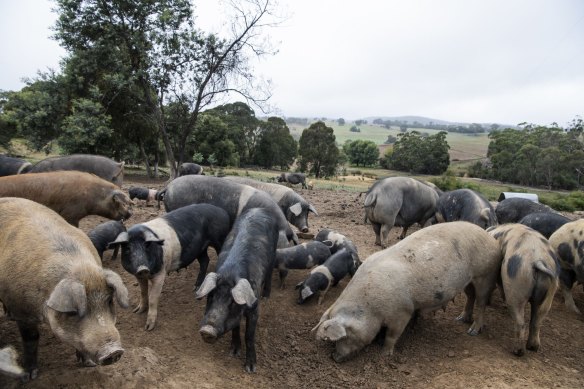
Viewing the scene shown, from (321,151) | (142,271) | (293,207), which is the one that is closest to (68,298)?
(142,271)

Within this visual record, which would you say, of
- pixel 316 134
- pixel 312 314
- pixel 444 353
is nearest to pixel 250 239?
pixel 312 314

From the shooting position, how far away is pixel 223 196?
316 inches

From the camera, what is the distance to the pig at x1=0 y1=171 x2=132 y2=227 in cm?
654

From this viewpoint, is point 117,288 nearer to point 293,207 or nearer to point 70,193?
point 70,193

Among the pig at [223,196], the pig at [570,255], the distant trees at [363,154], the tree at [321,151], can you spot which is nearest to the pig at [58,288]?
the pig at [223,196]

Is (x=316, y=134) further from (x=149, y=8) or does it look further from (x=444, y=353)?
(x=444, y=353)

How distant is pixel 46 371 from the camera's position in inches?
155

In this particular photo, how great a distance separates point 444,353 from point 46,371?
4397mm

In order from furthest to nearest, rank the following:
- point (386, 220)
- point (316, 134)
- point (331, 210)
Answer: point (316, 134)
point (331, 210)
point (386, 220)

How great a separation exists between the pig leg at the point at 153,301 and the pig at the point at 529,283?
14.3 ft

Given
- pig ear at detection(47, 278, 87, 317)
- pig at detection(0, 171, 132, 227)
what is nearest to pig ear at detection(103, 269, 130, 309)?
pig ear at detection(47, 278, 87, 317)

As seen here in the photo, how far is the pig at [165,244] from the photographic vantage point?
500cm

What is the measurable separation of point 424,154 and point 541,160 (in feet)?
46.0

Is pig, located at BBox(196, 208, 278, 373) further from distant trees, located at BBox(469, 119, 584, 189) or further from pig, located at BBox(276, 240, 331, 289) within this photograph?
distant trees, located at BBox(469, 119, 584, 189)
